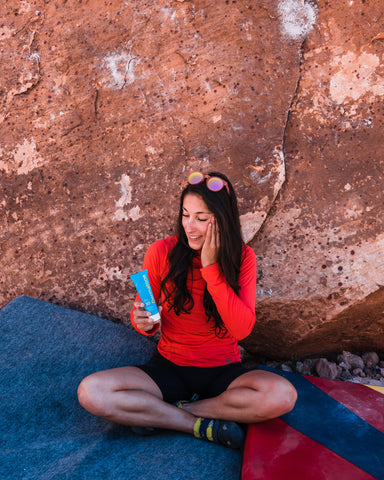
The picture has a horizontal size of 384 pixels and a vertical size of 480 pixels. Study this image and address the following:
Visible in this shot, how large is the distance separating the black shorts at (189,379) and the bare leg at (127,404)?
11 cm

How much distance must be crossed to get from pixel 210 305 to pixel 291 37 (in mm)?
1592

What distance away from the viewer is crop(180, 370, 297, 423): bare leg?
1808 millimetres

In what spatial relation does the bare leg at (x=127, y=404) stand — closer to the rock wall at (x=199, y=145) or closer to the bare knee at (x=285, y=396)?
the bare knee at (x=285, y=396)

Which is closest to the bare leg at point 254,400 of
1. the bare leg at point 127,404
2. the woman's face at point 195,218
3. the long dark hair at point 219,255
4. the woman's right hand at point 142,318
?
the bare leg at point 127,404

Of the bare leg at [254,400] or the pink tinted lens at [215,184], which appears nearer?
the bare leg at [254,400]

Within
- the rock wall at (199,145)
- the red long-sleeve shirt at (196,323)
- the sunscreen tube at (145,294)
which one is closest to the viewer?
the sunscreen tube at (145,294)

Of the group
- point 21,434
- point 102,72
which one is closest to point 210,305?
point 21,434

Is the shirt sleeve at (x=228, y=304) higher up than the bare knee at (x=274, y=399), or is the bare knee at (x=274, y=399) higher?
the shirt sleeve at (x=228, y=304)

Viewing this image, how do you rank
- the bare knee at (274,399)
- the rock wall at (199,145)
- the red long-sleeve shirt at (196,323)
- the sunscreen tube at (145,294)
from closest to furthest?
the bare knee at (274,399) → the sunscreen tube at (145,294) → the red long-sleeve shirt at (196,323) → the rock wall at (199,145)

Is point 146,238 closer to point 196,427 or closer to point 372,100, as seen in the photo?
point 196,427

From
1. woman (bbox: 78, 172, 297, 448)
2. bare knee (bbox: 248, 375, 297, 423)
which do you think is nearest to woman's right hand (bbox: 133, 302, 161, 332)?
woman (bbox: 78, 172, 297, 448)

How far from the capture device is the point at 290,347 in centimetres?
265

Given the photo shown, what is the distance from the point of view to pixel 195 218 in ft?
6.39

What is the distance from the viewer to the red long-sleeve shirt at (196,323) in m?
2.02
